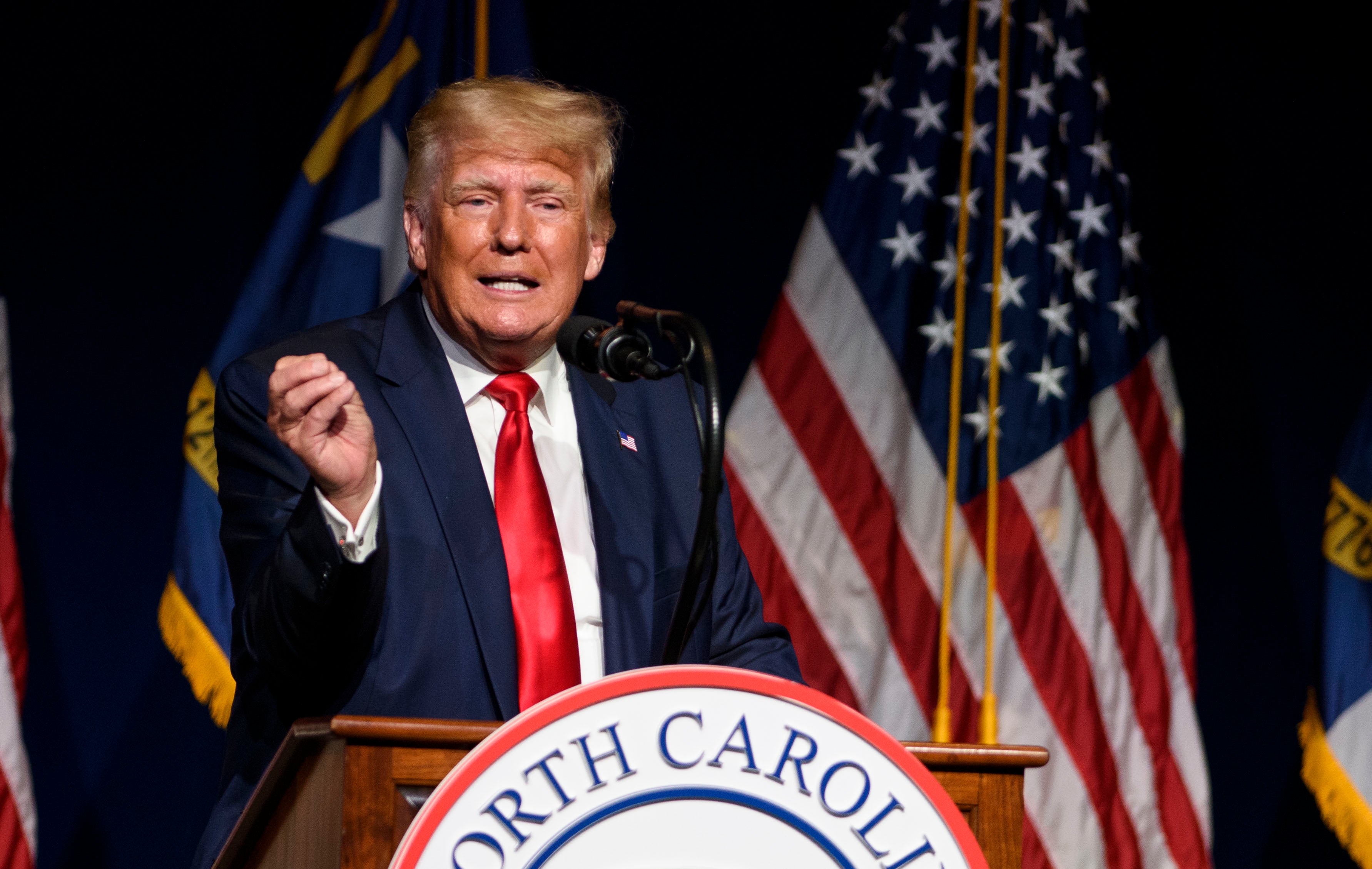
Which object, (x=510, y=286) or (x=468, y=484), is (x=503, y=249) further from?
(x=468, y=484)

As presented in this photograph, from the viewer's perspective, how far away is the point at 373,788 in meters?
1.00

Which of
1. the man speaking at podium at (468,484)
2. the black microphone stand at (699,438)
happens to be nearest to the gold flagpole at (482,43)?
the man speaking at podium at (468,484)

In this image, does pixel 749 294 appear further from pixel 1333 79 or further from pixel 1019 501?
pixel 1333 79

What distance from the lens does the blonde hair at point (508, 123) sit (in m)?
1.78

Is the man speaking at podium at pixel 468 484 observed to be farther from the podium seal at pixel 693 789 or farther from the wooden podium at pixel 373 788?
the podium seal at pixel 693 789

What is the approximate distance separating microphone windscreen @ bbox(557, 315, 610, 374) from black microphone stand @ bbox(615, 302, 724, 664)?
3 cm

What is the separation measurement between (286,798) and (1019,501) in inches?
93.0

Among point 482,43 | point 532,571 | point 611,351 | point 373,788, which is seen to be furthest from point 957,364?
point 373,788

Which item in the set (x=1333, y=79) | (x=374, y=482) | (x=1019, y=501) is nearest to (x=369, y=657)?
(x=374, y=482)

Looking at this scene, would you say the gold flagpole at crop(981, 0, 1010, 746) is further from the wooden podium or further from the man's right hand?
the man's right hand

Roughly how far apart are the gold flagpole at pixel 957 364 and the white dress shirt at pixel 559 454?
1553 millimetres

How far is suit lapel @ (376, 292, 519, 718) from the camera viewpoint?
55.7 inches

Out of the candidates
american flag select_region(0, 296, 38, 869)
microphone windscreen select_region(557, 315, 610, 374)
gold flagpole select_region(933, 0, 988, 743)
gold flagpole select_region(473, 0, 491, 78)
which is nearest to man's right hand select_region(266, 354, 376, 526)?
microphone windscreen select_region(557, 315, 610, 374)

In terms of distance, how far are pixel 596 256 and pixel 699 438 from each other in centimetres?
82
